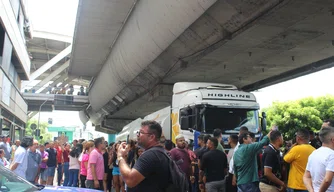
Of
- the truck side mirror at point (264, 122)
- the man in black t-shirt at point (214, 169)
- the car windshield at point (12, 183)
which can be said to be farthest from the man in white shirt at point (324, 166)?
the truck side mirror at point (264, 122)

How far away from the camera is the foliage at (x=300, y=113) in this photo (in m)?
34.5

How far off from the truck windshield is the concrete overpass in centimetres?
270

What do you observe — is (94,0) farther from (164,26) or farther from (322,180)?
(322,180)

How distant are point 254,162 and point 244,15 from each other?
632 cm

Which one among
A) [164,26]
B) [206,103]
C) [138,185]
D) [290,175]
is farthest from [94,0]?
[138,185]

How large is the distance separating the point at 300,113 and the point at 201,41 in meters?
23.9

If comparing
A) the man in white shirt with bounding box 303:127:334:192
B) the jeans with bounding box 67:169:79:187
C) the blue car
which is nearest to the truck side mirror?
the jeans with bounding box 67:169:79:187

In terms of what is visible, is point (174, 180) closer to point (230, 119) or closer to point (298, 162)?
point (298, 162)

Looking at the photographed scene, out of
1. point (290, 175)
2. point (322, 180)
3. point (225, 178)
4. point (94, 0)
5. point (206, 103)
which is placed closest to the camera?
point (322, 180)

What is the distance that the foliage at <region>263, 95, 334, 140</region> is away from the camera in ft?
113

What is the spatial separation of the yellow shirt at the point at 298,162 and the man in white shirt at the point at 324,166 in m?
0.86

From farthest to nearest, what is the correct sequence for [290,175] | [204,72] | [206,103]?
[204,72] → [206,103] → [290,175]

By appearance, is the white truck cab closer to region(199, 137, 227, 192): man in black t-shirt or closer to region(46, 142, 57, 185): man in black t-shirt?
region(199, 137, 227, 192): man in black t-shirt

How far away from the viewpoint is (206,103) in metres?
12.1
